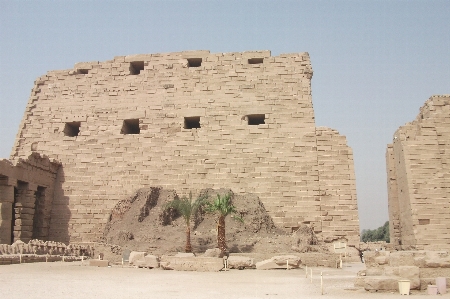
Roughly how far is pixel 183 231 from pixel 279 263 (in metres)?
3.75

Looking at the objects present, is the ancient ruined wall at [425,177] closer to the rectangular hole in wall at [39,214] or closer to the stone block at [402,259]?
the stone block at [402,259]

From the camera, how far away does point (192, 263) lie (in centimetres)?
974

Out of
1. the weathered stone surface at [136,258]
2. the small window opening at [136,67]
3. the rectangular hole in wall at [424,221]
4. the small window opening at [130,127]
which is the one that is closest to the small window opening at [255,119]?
the small window opening at [130,127]

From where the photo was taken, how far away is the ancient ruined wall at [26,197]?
43.1 feet

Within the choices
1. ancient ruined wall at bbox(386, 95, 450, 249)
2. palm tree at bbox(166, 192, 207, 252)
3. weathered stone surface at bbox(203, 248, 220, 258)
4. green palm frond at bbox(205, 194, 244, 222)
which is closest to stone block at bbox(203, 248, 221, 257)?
weathered stone surface at bbox(203, 248, 220, 258)

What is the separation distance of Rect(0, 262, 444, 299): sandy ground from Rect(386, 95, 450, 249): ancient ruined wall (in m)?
4.86

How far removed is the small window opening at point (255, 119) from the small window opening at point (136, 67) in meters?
4.58

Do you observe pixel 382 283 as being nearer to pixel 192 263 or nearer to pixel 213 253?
pixel 192 263

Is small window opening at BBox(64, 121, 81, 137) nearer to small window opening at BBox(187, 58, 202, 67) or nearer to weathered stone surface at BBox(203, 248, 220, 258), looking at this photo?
small window opening at BBox(187, 58, 202, 67)

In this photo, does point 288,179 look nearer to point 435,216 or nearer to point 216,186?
point 216,186

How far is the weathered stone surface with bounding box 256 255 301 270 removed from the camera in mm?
10250

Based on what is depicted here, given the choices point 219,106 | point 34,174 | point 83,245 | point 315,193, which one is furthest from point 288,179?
point 34,174

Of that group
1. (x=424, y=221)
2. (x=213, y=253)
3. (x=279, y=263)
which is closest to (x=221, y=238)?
(x=213, y=253)

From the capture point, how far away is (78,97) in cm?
1653
